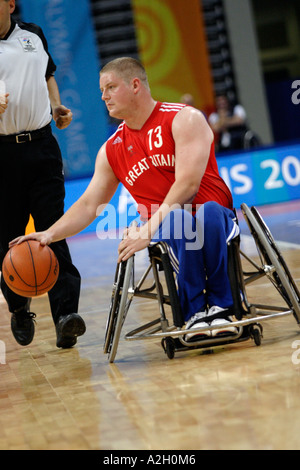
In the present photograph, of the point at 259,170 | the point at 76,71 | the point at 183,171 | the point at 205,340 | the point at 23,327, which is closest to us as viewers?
the point at 205,340

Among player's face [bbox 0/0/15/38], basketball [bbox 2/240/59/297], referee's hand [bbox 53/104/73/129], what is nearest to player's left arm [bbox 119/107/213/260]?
basketball [bbox 2/240/59/297]

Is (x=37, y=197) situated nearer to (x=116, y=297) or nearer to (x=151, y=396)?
(x=116, y=297)

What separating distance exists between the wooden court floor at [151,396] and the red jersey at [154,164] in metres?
0.72

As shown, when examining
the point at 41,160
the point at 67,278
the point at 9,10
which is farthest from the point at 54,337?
the point at 9,10

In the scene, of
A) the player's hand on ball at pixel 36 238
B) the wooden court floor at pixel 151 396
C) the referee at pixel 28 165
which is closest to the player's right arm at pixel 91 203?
the player's hand on ball at pixel 36 238

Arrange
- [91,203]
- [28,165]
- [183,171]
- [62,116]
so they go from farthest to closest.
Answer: [62,116], [28,165], [91,203], [183,171]

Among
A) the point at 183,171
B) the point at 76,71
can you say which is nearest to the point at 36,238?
the point at 183,171

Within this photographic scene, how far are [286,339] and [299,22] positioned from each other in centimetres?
2192

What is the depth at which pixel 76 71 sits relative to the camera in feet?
48.6

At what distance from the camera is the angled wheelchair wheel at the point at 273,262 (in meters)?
3.60

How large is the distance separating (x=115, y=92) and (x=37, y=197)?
873 mm

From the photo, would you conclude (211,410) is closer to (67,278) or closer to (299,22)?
(67,278)

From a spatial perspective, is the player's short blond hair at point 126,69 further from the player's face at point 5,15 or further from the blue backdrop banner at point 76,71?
the blue backdrop banner at point 76,71

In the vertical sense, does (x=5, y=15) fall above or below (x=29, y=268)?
above
